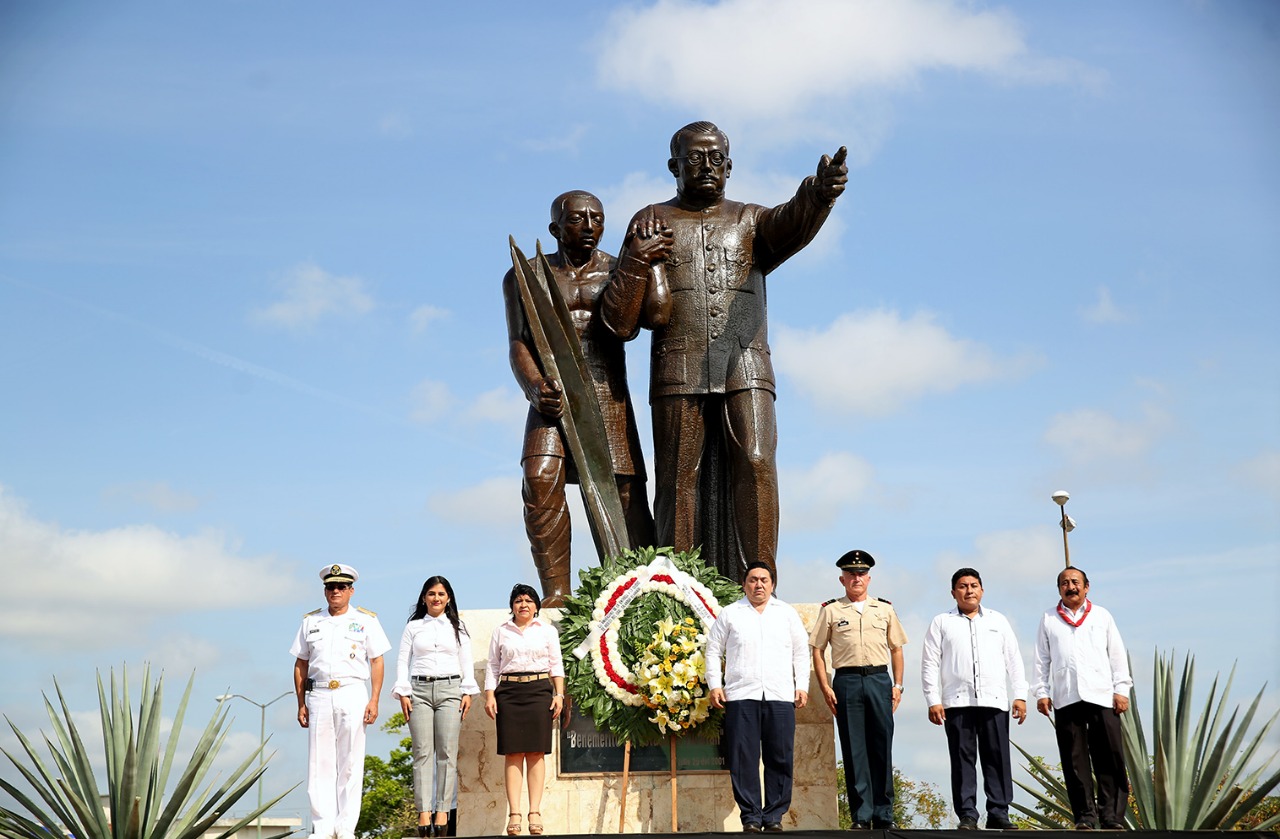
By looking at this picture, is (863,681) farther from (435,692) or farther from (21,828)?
(21,828)

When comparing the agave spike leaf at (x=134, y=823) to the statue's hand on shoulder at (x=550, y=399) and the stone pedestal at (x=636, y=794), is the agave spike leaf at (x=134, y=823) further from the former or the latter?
the statue's hand on shoulder at (x=550, y=399)

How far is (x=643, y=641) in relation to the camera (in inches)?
317

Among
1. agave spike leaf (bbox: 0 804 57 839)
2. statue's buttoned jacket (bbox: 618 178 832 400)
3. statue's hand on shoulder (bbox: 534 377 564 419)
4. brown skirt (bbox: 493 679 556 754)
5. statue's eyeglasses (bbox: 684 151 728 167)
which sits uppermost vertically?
statue's eyeglasses (bbox: 684 151 728 167)

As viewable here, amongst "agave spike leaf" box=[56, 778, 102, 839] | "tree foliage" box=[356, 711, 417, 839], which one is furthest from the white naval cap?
"tree foliage" box=[356, 711, 417, 839]

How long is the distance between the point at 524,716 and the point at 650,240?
10.7ft

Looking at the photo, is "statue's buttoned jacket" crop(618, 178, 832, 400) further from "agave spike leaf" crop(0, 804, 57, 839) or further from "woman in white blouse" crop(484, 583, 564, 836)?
"agave spike leaf" crop(0, 804, 57, 839)

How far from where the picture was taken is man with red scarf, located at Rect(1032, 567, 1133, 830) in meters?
7.04

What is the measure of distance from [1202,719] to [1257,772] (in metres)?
0.48

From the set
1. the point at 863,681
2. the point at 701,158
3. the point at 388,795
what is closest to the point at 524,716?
the point at 863,681

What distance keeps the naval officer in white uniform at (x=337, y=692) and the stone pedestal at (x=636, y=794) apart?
114 centimetres

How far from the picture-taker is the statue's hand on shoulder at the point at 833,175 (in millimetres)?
8602

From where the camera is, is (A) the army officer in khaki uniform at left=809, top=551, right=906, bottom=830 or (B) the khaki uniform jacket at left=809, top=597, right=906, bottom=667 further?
(B) the khaki uniform jacket at left=809, top=597, right=906, bottom=667

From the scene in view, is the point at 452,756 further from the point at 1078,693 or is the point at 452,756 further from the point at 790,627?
the point at 1078,693

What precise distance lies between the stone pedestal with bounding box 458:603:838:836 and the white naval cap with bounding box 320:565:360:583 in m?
1.40
